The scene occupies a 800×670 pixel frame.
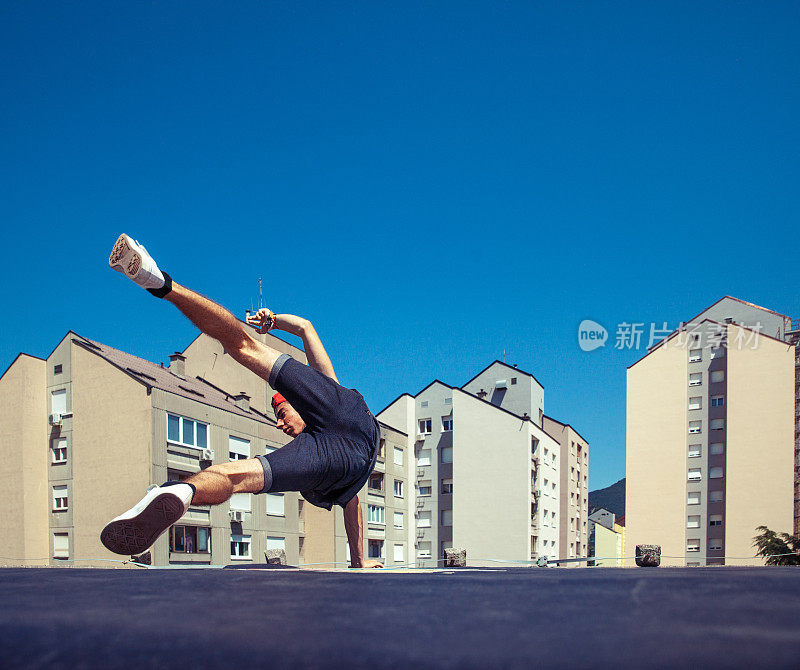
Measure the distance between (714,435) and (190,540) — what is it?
123ft

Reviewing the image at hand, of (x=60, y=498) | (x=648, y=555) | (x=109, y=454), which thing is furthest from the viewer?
(x=60, y=498)

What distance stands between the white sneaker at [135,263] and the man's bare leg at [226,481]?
1086 millimetres

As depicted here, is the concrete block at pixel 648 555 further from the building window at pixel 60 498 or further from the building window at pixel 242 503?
the building window at pixel 60 498

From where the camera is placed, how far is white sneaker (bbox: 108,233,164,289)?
420 centimetres

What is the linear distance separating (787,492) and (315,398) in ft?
165

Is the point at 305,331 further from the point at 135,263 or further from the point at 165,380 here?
the point at 165,380

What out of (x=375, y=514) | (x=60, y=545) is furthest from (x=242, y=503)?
(x=375, y=514)

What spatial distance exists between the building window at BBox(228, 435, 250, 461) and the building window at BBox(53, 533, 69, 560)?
25.0ft

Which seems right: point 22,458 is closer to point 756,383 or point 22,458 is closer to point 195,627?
point 195,627

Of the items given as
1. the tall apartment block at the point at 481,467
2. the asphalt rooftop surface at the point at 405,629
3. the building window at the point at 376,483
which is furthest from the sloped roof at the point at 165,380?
the asphalt rooftop surface at the point at 405,629

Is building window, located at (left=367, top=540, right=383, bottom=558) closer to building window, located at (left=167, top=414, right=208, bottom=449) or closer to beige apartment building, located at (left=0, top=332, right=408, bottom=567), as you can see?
beige apartment building, located at (left=0, top=332, right=408, bottom=567)

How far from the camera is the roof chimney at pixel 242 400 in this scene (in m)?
39.6

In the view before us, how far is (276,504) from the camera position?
36.5 metres

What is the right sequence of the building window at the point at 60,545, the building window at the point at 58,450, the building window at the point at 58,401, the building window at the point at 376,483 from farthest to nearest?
the building window at the point at 376,483 → the building window at the point at 58,401 → the building window at the point at 58,450 → the building window at the point at 60,545
